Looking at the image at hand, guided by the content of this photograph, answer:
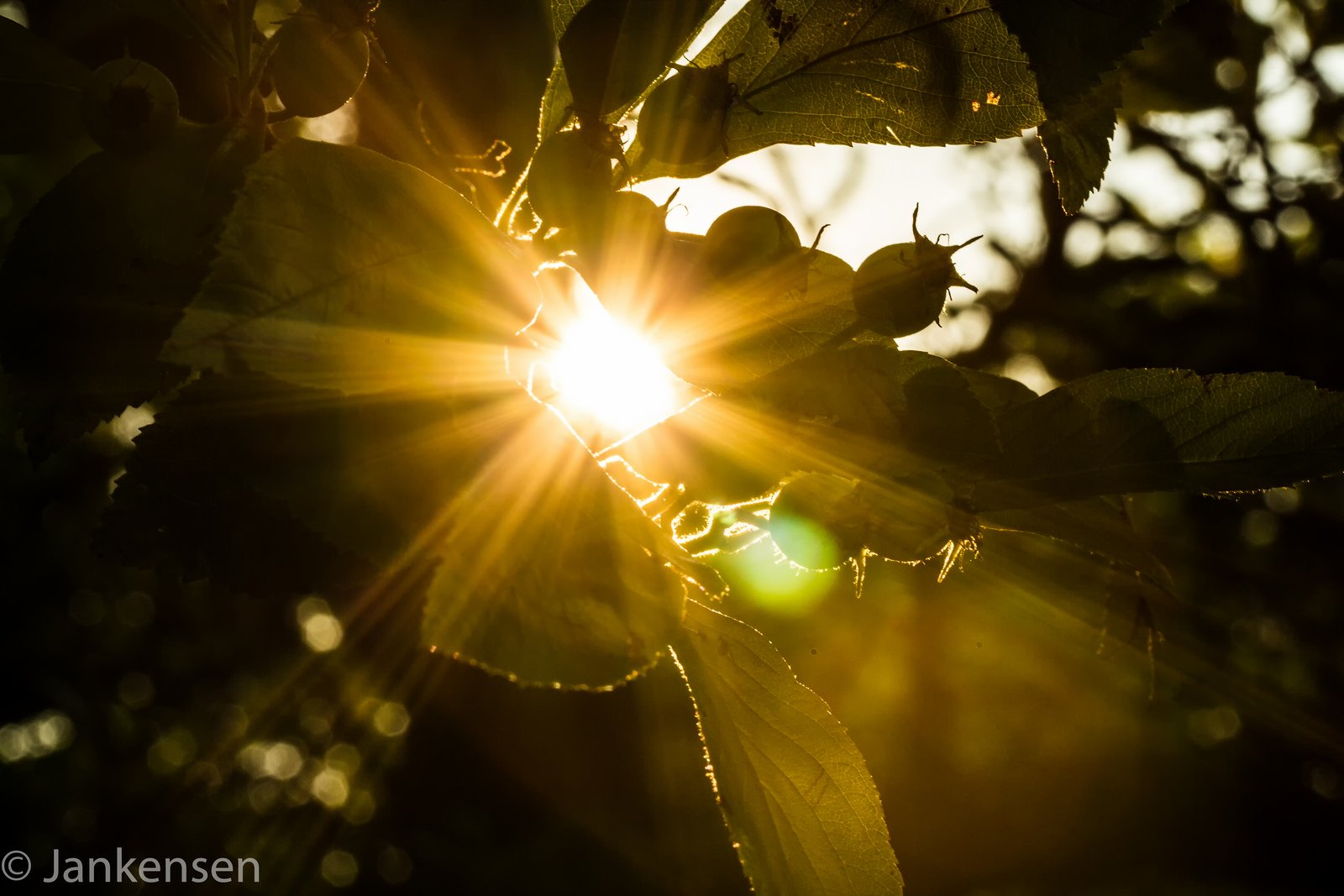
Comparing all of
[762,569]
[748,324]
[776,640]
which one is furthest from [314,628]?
[748,324]

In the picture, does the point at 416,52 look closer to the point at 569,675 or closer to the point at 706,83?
the point at 706,83

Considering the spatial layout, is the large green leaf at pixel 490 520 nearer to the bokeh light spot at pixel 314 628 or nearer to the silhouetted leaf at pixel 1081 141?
the silhouetted leaf at pixel 1081 141

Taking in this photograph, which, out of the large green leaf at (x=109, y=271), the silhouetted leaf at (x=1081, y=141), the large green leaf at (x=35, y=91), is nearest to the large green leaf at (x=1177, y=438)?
the silhouetted leaf at (x=1081, y=141)

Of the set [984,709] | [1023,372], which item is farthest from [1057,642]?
[1023,372]

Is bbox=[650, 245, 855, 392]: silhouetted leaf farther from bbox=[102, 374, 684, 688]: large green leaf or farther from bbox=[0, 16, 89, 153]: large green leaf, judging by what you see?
bbox=[0, 16, 89, 153]: large green leaf

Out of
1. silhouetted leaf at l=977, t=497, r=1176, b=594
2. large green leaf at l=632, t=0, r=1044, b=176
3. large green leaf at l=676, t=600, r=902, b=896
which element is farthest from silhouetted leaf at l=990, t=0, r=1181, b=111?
large green leaf at l=676, t=600, r=902, b=896

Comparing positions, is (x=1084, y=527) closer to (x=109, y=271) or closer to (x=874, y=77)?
(x=874, y=77)
